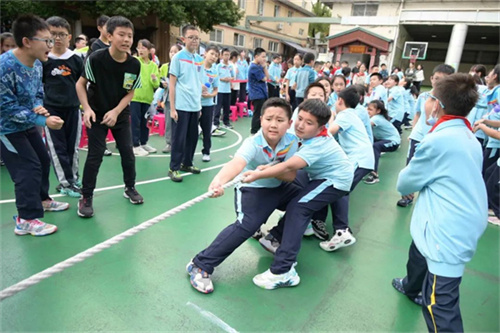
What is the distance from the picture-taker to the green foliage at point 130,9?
12962mm

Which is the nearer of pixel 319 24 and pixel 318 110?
pixel 318 110

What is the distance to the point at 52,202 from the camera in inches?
123

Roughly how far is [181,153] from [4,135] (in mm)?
1931

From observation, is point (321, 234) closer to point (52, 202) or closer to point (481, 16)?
point (52, 202)

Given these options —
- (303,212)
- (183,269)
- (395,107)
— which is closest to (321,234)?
(303,212)

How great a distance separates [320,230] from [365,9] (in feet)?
79.5

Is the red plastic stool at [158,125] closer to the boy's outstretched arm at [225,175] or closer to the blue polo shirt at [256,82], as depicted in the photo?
the blue polo shirt at [256,82]

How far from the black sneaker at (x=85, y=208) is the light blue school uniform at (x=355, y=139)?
252 cm

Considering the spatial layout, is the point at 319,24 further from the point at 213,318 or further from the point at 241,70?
the point at 213,318

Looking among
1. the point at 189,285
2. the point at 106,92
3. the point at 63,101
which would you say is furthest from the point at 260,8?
the point at 189,285

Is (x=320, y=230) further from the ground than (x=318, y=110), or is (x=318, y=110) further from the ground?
(x=318, y=110)

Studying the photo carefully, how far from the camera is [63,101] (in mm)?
3236

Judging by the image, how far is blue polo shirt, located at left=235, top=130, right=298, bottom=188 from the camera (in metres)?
2.22

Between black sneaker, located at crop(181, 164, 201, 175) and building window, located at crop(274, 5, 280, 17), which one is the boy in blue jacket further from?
building window, located at crop(274, 5, 280, 17)
